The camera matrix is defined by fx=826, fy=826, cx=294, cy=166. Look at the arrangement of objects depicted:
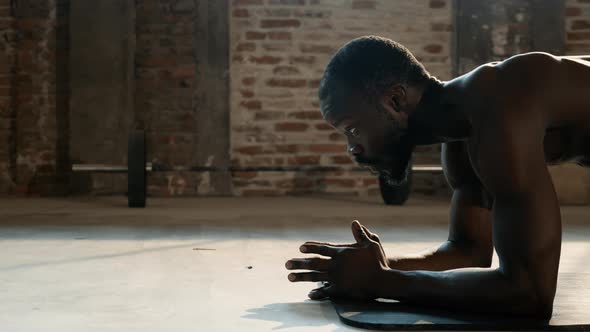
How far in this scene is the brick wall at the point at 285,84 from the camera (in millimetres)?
7629

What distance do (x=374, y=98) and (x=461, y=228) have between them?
0.62 meters

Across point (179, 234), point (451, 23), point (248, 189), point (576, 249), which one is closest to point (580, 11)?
point (451, 23)

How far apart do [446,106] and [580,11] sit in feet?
19.3

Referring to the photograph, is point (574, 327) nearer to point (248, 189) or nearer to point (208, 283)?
point (208, 283)

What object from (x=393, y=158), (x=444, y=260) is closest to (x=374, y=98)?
(x=393, y=158)

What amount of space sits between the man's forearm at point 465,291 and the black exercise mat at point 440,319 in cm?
3

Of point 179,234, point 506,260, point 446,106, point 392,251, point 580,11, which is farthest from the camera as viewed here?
point 580,11

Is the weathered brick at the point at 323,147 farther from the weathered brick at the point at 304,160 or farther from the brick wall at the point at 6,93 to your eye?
the brick wall at the point at 6,93

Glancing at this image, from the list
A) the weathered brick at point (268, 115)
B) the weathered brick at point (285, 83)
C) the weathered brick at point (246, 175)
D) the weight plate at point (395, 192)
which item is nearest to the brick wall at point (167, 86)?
the weathered brick at point (246, 175)

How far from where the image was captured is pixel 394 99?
7.41ft

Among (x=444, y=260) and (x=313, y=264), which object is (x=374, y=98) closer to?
(x=313, y=264)

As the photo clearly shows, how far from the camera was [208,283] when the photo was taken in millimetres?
2996

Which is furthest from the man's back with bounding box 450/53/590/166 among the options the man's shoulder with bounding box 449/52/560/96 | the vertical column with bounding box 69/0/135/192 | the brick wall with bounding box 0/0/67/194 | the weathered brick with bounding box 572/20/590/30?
the brick wall with bounding box 0/0/67/194

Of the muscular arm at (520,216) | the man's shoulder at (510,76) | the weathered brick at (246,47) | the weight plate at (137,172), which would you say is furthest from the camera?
the weathered brick at (246,47)
